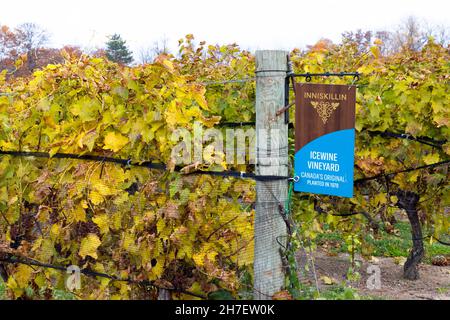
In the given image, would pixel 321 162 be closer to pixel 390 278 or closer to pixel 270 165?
pixel 270 165

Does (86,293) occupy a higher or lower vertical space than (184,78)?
lower

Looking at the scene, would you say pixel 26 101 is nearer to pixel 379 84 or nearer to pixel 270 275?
pixel 270 275

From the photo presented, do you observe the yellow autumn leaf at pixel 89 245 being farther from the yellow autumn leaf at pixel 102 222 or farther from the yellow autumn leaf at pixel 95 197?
the yellow autumn leaf at pixel 95 197

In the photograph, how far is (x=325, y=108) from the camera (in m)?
3.47

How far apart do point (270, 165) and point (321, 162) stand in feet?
0.91

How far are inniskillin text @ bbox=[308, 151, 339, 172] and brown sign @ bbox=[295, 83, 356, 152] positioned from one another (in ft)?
0.30

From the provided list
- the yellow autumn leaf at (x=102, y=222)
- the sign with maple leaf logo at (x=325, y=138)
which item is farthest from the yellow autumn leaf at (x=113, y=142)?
the sign with maple leaf logo at (x=325, y=138)

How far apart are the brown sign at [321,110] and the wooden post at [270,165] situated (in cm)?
10

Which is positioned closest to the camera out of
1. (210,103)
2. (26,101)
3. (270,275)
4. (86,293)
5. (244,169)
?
(270,275)

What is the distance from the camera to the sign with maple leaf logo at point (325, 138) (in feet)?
11.1

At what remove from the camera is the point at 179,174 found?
366cm

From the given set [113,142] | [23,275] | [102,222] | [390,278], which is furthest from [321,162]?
[390,278]

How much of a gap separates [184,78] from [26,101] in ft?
4.32
